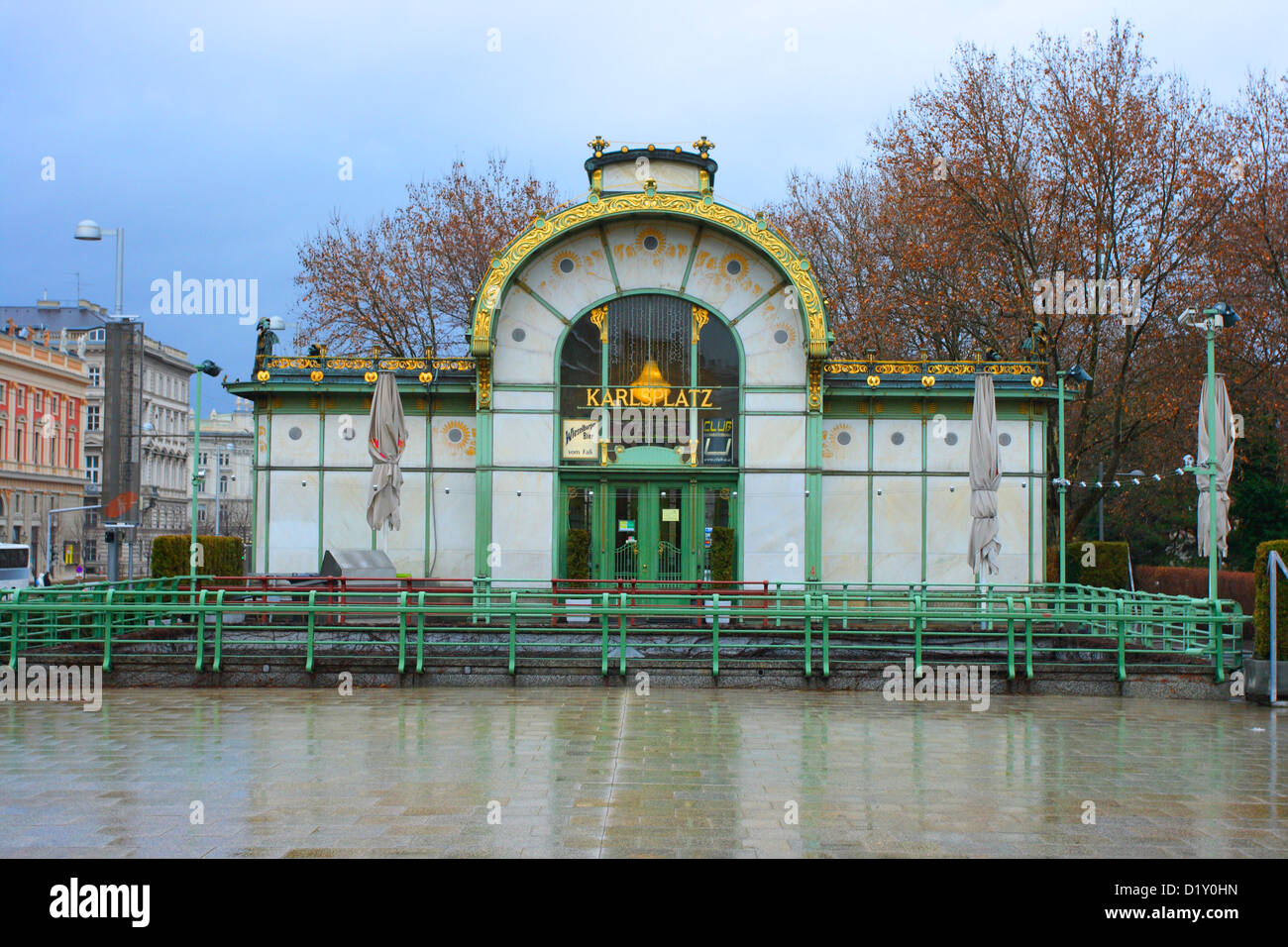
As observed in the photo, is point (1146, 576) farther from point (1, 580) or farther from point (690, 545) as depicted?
point (1, 580)

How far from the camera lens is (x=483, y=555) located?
973 inches

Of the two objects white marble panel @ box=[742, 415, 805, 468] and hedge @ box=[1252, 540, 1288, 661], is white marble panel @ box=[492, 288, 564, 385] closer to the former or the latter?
white marble panel @ box=[742, 415, 805, 468]

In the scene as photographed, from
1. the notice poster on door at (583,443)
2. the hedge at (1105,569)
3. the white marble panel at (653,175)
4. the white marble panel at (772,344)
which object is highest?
the white marble panel at (653,175)

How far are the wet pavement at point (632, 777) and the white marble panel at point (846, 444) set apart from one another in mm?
10316

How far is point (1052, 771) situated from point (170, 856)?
8043mm

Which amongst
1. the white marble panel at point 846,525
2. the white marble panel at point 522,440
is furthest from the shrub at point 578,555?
the white marble panel at point 846,525

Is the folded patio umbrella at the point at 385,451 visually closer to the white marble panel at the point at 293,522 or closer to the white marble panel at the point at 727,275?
the white marble panel at the point at 293,522

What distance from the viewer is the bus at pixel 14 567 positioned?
41588mm

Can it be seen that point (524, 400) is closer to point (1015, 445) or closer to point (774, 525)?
point (774, 525)

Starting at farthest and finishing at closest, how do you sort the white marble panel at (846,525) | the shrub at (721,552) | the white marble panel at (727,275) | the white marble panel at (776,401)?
the white marble panel at (846,525) → the white marble panel at (727,275) → the white marble panel at (776,401) → the shrub at (721,552)

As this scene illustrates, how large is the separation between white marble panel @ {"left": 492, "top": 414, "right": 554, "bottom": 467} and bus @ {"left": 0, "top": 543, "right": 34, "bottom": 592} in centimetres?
2538

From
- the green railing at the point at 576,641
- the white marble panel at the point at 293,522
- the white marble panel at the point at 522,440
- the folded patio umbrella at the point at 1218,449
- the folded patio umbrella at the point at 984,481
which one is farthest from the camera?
the white marble panel at the point at 293,522

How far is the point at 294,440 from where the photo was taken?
25.8 meters
